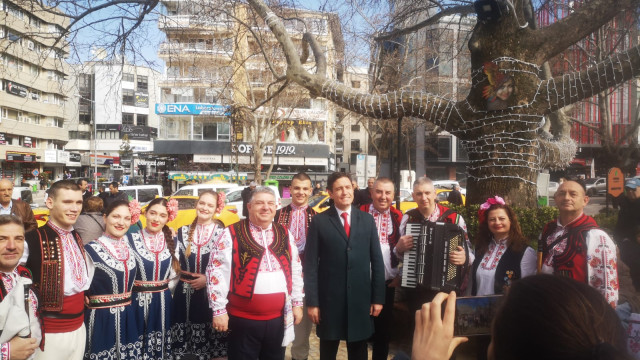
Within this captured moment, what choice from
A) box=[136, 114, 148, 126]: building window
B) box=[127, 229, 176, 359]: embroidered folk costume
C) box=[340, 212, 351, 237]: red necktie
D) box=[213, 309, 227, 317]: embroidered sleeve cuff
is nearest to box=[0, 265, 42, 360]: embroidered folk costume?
box=[127, 229, 176, 359]: embroidered folk costume

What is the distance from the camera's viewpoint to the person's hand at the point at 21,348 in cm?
235

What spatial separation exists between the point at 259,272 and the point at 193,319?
54.3 inches

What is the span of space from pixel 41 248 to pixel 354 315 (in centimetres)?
240

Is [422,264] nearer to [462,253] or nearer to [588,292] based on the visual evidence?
[462,253]

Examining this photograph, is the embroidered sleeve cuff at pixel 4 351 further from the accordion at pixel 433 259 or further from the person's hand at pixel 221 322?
the accordion at pixel 433 259

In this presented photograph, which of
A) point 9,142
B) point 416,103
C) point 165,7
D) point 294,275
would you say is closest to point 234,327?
point 294,275

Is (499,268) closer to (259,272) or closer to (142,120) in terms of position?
(259,272)

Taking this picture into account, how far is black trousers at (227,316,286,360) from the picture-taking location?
3184mm

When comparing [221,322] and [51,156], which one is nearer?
[221,322]

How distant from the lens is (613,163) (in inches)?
607

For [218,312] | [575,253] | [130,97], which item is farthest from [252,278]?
[130,97]

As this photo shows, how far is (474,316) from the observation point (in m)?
2.01

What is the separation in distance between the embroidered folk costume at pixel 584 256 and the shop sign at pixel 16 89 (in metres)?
50.4

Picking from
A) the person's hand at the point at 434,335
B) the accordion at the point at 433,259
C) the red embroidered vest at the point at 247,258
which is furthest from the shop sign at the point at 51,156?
the person's hand at the point at 434,335
